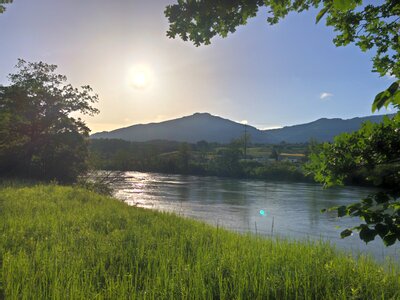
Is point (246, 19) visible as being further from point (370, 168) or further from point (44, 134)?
point (44, 134)

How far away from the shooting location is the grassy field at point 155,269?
5.09m

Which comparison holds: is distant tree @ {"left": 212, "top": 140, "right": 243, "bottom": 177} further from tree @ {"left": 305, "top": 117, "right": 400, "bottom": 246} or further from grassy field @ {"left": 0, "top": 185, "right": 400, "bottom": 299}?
tree @ {"left": 305, "top": 117, "right": 400, "bottom": 246}

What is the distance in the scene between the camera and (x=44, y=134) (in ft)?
107

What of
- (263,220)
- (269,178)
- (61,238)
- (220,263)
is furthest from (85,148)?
(269,178)

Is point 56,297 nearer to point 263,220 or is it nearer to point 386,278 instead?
point 386,278

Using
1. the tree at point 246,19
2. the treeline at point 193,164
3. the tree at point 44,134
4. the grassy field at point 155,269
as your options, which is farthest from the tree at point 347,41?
the treeline at point 193,164

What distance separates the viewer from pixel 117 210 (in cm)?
1426

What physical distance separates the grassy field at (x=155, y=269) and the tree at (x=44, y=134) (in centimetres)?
2359

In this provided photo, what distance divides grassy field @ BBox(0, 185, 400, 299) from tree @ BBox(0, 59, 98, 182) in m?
23.6

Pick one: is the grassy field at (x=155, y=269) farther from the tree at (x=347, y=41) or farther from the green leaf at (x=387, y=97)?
the green leaf at (x=387, y=97)

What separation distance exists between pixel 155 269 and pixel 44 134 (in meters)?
30.2

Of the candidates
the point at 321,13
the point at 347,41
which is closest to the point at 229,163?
the point at 347,41

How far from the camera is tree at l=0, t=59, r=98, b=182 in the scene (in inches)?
1217

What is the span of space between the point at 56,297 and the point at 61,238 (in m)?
3.78
